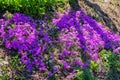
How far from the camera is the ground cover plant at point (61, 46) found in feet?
24.2

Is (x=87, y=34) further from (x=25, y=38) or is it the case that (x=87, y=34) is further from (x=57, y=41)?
(x=25, y=38)

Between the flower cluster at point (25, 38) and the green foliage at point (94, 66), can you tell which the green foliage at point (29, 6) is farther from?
the green foliage at point (94, 66)

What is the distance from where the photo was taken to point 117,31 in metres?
10.6

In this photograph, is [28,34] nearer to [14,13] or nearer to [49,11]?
[14,13]

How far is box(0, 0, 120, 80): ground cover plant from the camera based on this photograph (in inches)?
290

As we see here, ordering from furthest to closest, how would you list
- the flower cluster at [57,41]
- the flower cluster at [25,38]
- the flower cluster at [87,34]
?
the flower cluster at [87,34], the flower cluster at [57,41], the flower cluster at [25,38]

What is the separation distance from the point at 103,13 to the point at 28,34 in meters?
3.98

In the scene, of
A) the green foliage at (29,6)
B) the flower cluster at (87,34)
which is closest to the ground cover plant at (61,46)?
the flower cluster at (87,34)

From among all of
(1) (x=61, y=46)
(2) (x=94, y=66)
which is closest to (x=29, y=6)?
(1) (x=61, y=46)

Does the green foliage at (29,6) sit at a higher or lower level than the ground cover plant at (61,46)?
higher

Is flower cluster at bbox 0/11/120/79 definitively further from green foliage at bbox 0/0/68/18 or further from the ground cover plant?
green foliage at bbox 0/0/68/18

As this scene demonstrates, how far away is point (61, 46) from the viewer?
8172mm

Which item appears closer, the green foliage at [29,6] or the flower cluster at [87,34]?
the green foliage at [29,6]

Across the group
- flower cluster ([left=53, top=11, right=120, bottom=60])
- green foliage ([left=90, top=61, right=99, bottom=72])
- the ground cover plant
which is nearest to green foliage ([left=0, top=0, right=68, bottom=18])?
the ground cover plant
